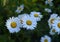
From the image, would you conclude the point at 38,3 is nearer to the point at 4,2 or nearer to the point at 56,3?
the point at 56,3

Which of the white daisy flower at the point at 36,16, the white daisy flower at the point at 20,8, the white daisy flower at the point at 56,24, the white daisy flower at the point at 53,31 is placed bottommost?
the white daisy flower at the point at 53,31

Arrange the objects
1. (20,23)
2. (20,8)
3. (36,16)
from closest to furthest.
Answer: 1. (20,23)
2. (36,16)
3. (20,8)

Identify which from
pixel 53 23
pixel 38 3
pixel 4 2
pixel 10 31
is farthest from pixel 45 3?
pixel 10 31

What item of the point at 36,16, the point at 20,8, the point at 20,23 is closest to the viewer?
the point at 20,23

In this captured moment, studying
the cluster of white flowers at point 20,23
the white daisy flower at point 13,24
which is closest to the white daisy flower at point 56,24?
the cluster of white flowers at point 20,23

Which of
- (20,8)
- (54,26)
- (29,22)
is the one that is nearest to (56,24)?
(54,26)

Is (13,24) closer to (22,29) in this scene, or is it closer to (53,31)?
(22,29)

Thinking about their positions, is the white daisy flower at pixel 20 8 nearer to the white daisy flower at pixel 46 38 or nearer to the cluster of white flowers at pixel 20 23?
the cluster of white flowers at pixel 20 23
